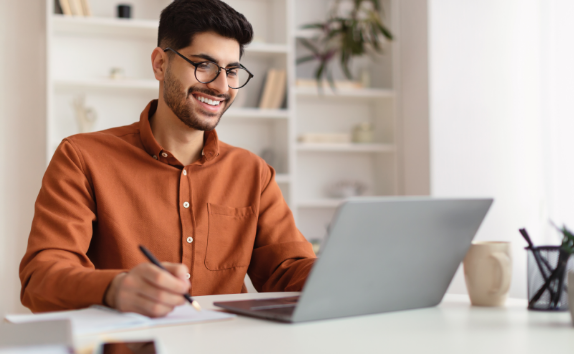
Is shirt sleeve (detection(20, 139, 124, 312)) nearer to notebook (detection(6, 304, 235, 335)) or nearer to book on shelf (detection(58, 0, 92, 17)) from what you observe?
notebook (detection(6, 304, 235, 335))

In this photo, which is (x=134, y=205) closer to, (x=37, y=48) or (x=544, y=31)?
(x=37, y=48)

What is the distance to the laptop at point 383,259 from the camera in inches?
31.5

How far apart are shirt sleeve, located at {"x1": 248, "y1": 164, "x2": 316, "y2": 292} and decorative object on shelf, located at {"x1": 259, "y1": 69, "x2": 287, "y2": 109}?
1701 millimetres

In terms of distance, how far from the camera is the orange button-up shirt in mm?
1343

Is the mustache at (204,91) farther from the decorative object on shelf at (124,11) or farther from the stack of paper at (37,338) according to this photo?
the decorative object on shelf at (124,11)

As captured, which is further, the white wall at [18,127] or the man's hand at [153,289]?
the white wall at [18,127]

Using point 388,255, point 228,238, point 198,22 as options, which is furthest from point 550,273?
point 198,22

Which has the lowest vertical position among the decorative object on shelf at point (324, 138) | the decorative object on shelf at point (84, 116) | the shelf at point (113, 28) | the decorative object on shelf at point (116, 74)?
the decorative object on shelf at point (324, 138)

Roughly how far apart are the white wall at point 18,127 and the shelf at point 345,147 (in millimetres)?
1487

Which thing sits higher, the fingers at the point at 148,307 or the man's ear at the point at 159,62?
the man's ear at the point at 159,62

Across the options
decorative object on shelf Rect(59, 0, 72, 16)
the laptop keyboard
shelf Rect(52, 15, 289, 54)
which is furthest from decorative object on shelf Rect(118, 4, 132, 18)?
the laptop keyboard

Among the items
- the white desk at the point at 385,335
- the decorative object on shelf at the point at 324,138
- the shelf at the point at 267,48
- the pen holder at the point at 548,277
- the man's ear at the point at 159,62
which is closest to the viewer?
the white desk at the point at 385,335

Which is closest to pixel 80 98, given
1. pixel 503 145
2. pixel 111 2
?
pixel 111 2

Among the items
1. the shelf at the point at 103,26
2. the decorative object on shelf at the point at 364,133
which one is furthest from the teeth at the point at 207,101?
the decorative object on shelf at the point at 364,133
